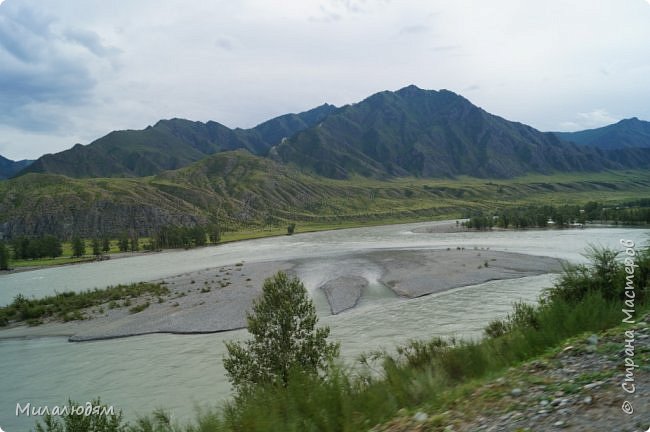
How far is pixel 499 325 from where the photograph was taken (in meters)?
19.0

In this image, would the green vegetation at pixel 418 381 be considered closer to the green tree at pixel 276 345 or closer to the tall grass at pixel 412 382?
the tall grass at pixel 412 382

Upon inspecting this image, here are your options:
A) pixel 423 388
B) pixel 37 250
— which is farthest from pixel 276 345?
pixel 37 250

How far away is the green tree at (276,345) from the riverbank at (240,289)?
62.5 feet

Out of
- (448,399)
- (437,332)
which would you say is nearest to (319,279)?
(437,332)

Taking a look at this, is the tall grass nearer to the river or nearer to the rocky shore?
the rocky shore

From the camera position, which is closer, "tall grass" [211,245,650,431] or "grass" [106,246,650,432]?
"grass" [106,246,650,432]

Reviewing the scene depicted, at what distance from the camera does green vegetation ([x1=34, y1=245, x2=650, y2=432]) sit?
8734 mm

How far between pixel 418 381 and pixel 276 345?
11.5 meters

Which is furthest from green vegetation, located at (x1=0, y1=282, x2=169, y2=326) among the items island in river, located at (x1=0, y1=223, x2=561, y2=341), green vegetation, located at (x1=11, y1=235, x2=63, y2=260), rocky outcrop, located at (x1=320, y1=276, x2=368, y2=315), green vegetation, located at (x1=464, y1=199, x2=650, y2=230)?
green vegetation, located at (x1=464, y1=199, x2=650, y2=230)

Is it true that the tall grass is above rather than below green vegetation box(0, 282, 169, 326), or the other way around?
above

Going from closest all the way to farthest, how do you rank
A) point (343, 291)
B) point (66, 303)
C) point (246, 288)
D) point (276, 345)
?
point (276, 345)
point (343, 291)
point (66, 303)
point (246, 288)

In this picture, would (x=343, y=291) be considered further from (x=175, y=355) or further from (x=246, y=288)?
(x=175, y=355)

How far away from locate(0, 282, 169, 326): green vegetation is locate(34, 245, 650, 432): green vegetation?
1872 inches

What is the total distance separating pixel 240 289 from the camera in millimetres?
55469
